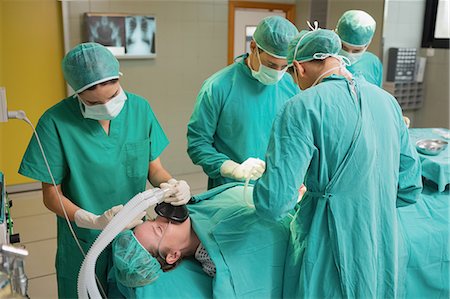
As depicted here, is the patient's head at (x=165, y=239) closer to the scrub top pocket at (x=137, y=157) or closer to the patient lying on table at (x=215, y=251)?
the patient lying on table at (x=215, y=251)

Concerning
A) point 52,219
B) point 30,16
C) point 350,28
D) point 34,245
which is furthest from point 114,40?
point 350,28

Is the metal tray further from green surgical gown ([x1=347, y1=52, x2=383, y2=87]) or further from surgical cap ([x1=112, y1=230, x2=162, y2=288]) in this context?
surgical cap ([x1=112, y1=230, x2=162, y2=288])

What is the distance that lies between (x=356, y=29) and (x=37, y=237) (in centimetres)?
248

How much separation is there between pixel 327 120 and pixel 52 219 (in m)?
2.65

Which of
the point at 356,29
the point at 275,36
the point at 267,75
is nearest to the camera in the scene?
the point at 275,36

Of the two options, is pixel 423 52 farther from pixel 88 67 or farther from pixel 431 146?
pixel 88 67

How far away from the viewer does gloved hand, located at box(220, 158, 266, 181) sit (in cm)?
162

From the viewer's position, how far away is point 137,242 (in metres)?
1.24

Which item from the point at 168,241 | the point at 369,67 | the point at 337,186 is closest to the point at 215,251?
the point at 168,241

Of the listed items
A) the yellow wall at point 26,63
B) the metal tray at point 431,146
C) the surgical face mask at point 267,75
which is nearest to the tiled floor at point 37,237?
the yellow wall at point 26,63

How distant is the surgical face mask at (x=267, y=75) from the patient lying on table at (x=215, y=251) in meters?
0.60

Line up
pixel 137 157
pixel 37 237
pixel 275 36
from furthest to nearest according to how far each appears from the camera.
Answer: pixel 37 237 < pixel 275 36 < pixel 137 157

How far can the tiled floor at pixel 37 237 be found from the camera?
93.9 inches

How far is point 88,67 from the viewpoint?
139 centimetres
